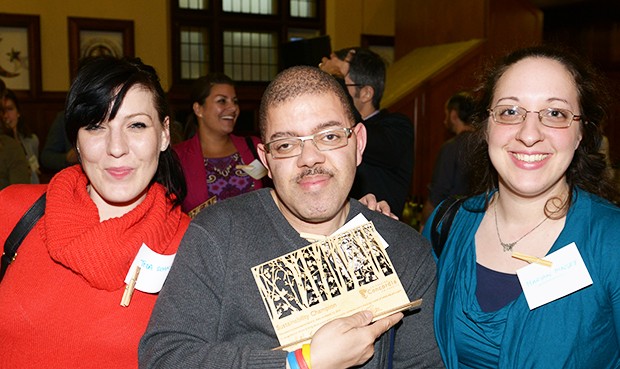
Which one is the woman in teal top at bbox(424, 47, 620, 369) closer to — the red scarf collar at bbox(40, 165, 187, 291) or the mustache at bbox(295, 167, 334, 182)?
the mustache at bbox(295, 167, 334, 182)

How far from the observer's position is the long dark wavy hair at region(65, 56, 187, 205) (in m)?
1.80

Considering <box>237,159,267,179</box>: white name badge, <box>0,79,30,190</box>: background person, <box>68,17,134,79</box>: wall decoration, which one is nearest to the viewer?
<box>237,159,267,179</box>: white name badge

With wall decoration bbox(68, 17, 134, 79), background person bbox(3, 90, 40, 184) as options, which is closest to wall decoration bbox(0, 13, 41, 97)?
wall decoration bbox(68, 17, 134, 79)

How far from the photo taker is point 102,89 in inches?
71.2

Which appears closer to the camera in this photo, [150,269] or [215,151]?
[150,269]

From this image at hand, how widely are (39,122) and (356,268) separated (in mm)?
7316

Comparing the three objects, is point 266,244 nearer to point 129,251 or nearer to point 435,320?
A: point 129,251

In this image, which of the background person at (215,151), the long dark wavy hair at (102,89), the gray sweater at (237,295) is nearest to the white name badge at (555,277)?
the gray sweater at (237,295)

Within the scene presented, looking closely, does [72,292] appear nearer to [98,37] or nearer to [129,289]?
[129,289]

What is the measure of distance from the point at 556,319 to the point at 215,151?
264 centimetres

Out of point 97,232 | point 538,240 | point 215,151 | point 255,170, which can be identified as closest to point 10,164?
point 215,151

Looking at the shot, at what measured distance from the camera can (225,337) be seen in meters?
1.61

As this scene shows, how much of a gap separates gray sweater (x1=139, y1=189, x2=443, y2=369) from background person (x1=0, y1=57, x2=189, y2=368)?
0.24m

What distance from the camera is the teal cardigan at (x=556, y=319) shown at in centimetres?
161
